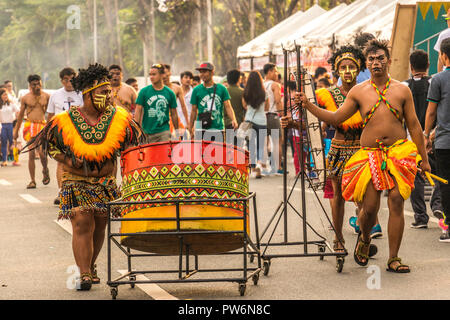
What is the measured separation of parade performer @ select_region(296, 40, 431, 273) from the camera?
7598 millimetres

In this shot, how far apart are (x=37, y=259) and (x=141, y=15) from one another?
50.1 meters

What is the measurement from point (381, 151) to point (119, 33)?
54.2m

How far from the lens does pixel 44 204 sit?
1335 centimetres

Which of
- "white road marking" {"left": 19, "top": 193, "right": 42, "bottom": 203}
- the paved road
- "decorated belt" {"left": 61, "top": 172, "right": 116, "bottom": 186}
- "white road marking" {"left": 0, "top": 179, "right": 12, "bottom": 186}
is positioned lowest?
"white road marking" {"left": 0, "top": 179, "right": 12, "bottom": 186}

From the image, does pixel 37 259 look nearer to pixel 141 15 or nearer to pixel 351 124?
pixel 351 124

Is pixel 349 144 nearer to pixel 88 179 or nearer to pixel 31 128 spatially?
pixel 88 179

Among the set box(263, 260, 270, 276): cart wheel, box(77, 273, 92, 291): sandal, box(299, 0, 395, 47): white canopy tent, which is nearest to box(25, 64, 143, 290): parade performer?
box(77, 273, 92, 291): sandal

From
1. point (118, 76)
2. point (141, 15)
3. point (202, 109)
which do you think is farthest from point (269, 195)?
point (141, 15)

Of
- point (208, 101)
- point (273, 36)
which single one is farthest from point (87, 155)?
point (273, 36)

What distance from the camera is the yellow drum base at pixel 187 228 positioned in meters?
6.59

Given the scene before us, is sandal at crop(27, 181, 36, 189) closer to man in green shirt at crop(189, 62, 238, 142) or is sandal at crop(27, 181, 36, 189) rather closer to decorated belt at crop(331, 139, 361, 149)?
man in green shirt at crop(189, 62, 238, 142)

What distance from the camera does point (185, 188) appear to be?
21.8ft

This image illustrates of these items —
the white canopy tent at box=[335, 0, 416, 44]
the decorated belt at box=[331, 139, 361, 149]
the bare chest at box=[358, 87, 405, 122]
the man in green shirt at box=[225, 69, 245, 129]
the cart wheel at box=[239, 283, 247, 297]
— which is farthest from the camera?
the white canopy tent at box=[335, 0, 416, 44]

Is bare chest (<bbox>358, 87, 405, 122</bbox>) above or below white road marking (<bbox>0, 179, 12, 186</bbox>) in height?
above
